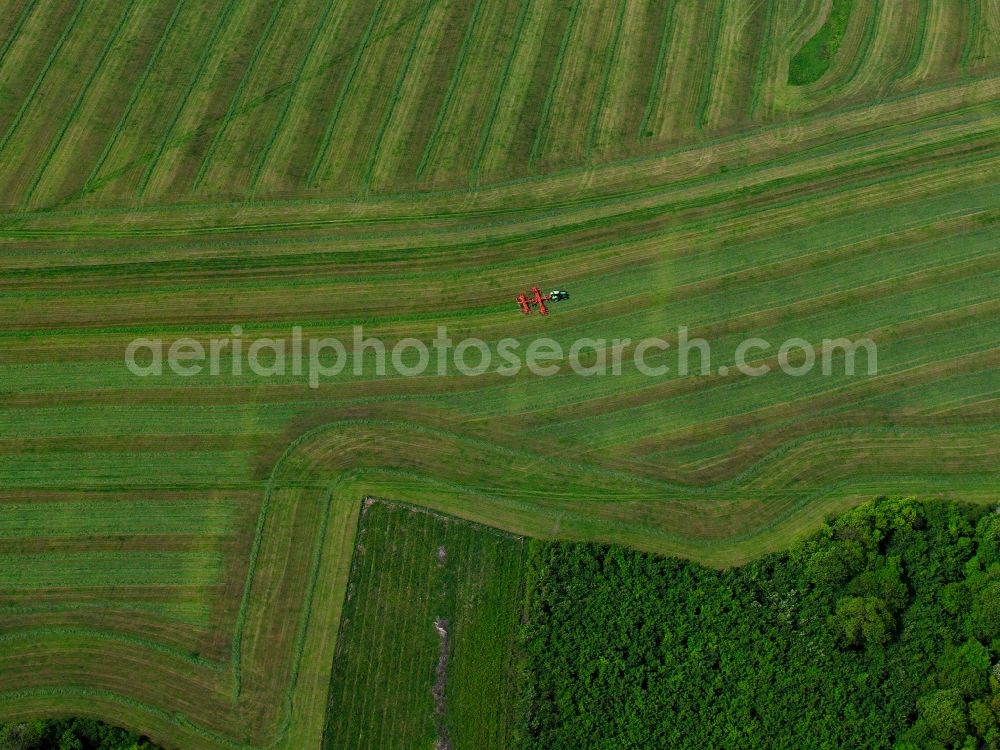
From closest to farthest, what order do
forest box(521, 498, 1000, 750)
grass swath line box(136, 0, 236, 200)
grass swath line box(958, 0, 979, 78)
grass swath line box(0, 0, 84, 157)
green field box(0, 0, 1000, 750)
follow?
1. forest box(521, 498, 1000, 750)
2. green field box(0, 0, 1000, 750)
3. grass swath line box(136, 0, 236, 200)
4. grass swath line box(0, 0, 84, 157)
5. grass swath line box(958, 0, 979, 78)

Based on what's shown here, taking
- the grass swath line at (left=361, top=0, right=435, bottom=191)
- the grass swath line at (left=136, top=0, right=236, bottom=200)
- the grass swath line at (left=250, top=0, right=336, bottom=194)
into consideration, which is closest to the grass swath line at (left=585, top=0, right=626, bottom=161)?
the grass swath line at (left=361, top=0, right=435, bottom=191)

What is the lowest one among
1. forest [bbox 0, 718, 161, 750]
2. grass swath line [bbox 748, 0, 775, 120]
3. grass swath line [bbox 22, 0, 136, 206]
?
forest [bbox 0, 718, 161, 750]

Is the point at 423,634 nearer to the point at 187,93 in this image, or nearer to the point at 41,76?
the point at 187,93

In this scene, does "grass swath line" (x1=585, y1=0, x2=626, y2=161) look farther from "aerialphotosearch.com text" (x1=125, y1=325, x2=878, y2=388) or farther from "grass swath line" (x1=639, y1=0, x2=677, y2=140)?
"aerialphotosearch.com text" (x1=125, y1=325, x2=878, y2=388)

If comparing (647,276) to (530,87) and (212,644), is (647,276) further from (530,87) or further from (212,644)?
(212,644)

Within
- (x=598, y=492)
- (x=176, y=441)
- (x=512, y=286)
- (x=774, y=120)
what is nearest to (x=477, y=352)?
(x=512, y=286)
